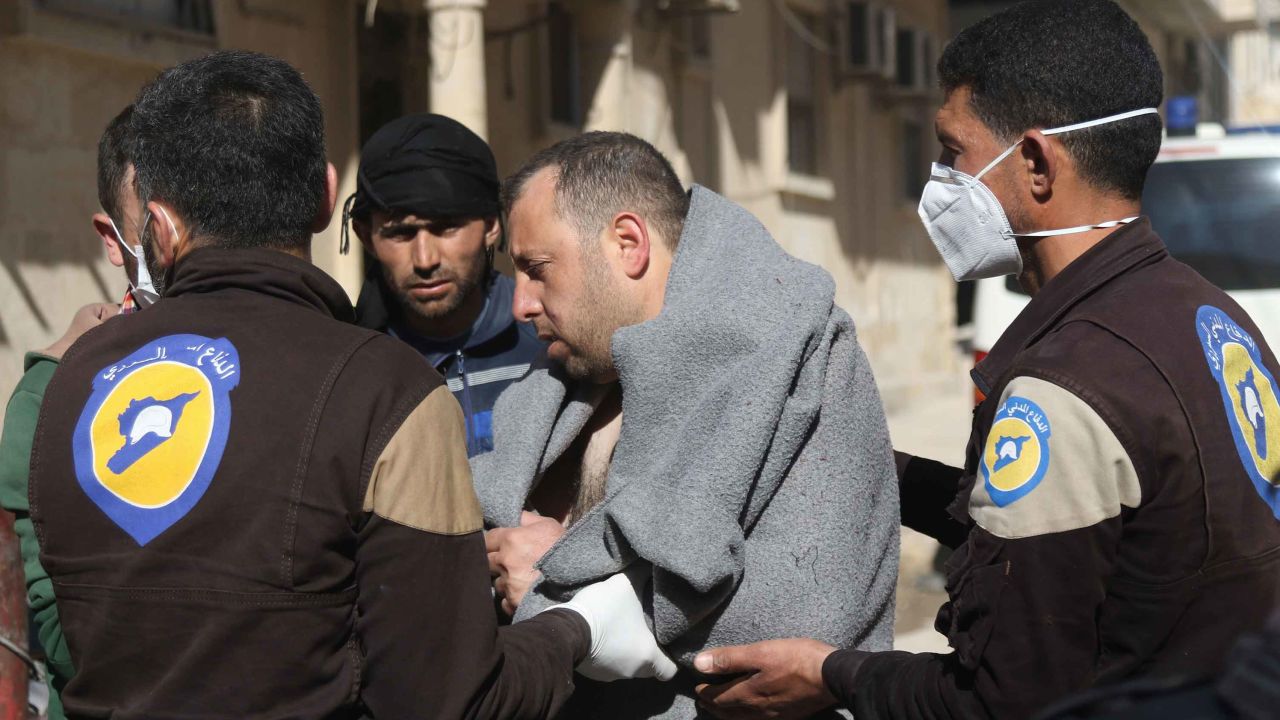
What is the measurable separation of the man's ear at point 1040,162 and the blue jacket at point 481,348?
1.65m

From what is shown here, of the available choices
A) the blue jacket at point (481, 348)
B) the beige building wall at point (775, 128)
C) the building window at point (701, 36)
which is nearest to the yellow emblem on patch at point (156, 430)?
the blue jacket at point (481, 348)

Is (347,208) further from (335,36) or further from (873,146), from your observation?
(873,146)

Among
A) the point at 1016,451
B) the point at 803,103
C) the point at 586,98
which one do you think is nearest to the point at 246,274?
the point at 1016,451

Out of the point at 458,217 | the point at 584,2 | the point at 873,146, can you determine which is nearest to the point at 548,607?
the point at 458,217

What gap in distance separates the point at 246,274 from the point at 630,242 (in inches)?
35.2

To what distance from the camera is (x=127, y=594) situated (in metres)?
1.80

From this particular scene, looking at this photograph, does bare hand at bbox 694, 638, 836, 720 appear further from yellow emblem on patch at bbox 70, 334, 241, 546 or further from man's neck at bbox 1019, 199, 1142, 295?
yellow emblem on patch at bbox 70, 334, 241, 546

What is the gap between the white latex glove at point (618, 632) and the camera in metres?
2.30

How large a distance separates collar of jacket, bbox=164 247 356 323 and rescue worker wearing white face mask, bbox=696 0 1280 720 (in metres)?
0.97

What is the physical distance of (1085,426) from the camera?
70.7 inches

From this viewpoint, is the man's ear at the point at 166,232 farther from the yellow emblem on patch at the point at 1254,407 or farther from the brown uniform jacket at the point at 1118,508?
the yellow emblem on patch at the point at 1254,407

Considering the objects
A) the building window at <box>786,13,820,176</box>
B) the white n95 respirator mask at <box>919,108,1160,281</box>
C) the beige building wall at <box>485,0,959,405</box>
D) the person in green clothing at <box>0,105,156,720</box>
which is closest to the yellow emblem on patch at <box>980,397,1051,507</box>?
the white n95 respirator mask at <box>919,108,1160,281</box>

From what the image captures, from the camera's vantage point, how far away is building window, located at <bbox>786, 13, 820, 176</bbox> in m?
12.6

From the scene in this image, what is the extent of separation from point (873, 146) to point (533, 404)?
11593 mm
